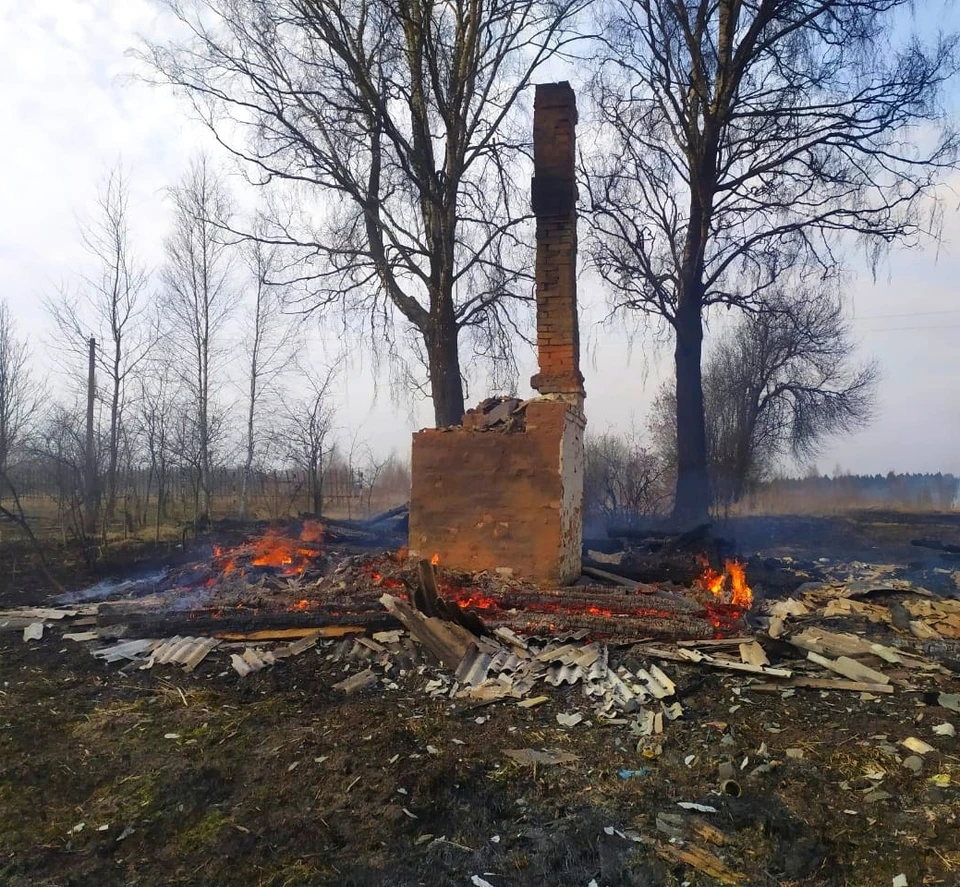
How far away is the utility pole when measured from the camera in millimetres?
17625

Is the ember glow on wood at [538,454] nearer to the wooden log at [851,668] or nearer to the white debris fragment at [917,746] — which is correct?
the wooden log at [851,668]

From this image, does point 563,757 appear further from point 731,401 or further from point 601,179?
point 731,401

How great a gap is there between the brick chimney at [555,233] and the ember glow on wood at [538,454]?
0.01m

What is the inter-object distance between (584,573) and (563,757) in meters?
5.55

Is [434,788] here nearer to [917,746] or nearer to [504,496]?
[917,746]

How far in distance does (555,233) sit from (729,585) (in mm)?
5603

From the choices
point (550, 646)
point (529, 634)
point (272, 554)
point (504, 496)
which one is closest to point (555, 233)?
point (504, 496)

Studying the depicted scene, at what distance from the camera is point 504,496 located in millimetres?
9000

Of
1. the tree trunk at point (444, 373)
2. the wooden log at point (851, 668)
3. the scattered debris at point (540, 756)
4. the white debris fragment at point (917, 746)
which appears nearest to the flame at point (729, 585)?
the wooden log at point (851, 668)

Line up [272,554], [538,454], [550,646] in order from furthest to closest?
1. [272,554]
2. [538,454]
3. [550,646]

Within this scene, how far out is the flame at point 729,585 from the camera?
8.55 m

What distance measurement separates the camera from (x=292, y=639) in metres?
7.21

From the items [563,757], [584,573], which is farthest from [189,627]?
[584,573]

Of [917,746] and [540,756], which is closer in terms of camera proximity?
[917,746]
